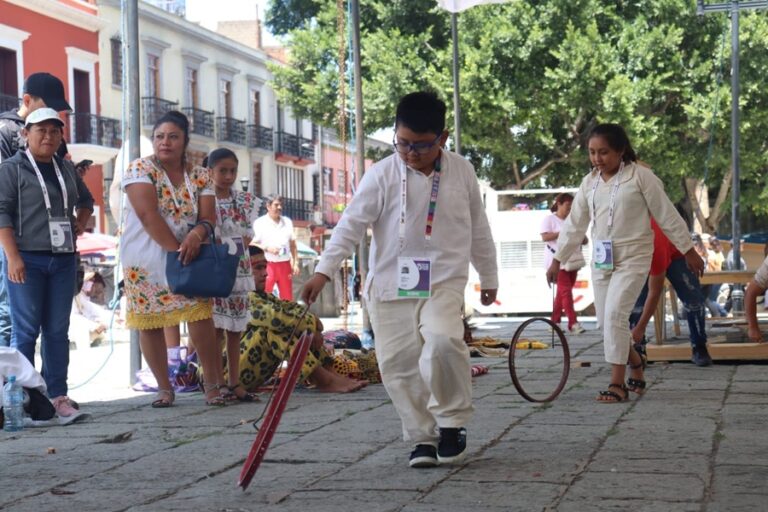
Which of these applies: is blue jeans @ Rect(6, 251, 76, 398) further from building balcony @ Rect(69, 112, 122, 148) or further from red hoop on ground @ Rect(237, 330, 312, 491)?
building balcony @ Rect(69, 112, 122, 148)

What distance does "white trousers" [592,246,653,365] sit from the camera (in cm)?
842

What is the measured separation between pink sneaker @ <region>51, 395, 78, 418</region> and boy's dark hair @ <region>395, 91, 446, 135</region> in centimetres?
307

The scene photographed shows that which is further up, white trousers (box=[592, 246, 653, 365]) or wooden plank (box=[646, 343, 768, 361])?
white trousers (box=[592, 246, 653, 365])

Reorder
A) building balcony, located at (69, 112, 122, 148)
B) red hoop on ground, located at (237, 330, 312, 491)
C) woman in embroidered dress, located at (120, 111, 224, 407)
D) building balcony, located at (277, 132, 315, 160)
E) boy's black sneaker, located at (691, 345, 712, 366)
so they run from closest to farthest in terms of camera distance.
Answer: red hoop on ground, located at (237, 330, 312, 491) → woman in embroidered dress, located at (120, 111, 224, 407) → boy's black sneaker, located at (691, 345, 712, 366) → building balcony, located at (69, 112, 122, 148) → building balcony, located at (277, 132, 315, 160)

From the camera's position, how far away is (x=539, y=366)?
11.1 m

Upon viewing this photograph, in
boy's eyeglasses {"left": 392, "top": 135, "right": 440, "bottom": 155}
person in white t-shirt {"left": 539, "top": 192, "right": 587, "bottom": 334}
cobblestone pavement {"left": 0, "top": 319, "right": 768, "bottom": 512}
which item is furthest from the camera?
person in white t-shirt {"left": 539, "top": 192, "right": 587, "bottom": 334}

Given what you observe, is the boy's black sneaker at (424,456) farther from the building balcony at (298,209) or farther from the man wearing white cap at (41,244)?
the building balcony at (298,209)

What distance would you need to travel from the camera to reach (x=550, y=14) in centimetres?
3064

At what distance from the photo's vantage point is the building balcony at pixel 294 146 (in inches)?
2258

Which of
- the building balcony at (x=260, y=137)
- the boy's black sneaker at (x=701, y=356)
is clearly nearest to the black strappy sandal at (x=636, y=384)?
the boy's black sneaker at (x=701, y=356)

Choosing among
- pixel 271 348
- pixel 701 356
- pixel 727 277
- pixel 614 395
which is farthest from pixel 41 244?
pixel 727 277

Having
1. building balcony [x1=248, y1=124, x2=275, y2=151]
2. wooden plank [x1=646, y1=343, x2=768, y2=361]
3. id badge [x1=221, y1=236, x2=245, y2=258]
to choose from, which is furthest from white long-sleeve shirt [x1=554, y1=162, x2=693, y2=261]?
building balcony [x1=248, y1=124, x2=275, y2=151]

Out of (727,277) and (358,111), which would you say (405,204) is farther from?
(358,111)

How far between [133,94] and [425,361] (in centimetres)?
507
